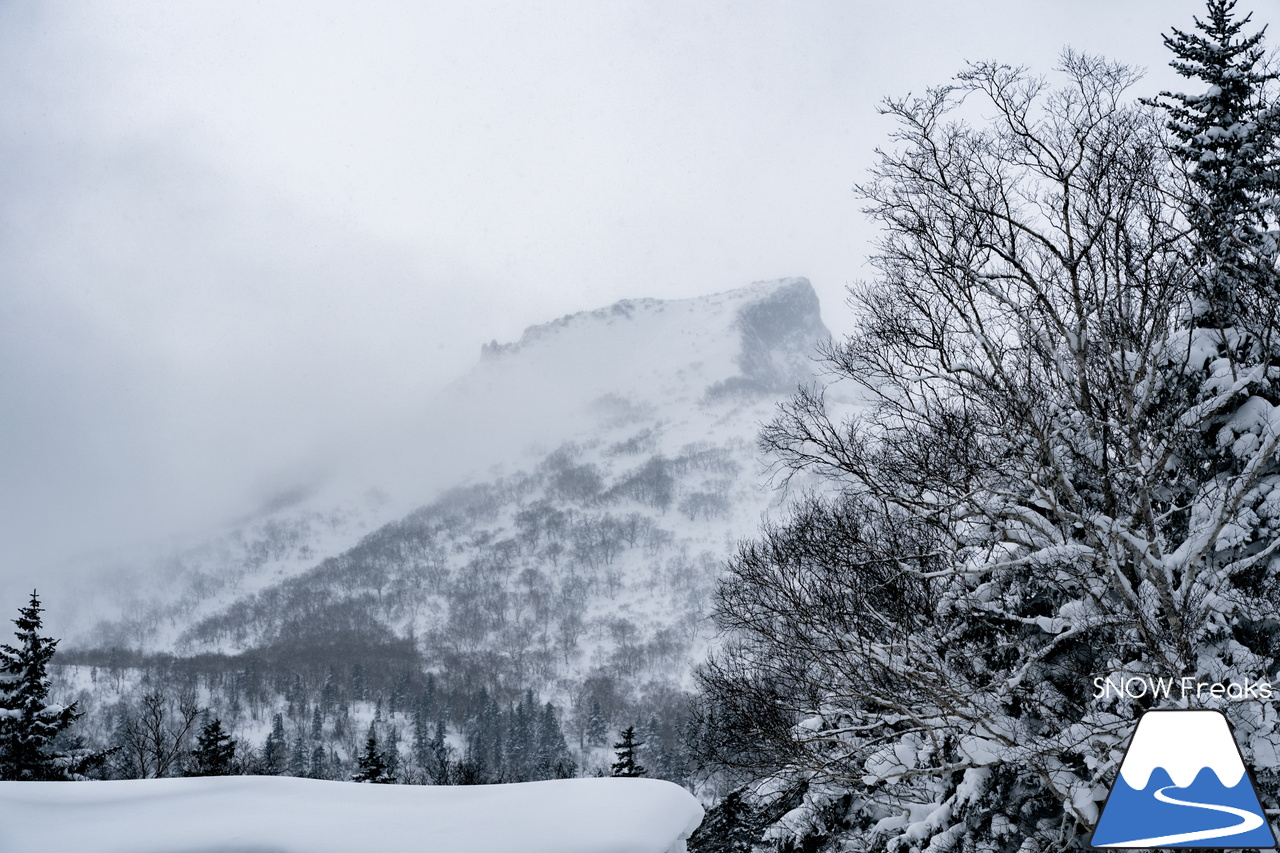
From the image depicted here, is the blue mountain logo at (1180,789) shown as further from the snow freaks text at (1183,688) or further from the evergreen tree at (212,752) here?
the evergreen tree at (212,752)

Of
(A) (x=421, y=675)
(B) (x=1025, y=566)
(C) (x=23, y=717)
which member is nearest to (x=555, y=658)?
(A) (x=421, y=675)

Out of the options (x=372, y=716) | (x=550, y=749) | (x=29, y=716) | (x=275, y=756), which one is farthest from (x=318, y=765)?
(x=29, y=716)

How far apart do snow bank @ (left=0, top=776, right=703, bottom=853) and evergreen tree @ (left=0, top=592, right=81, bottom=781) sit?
20.7 m

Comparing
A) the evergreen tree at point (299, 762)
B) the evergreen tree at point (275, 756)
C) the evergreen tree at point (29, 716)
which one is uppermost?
the evergreen tree at point (29, 716)

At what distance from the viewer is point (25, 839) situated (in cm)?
345

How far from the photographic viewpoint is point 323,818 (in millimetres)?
3885

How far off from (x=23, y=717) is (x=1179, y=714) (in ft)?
84.8

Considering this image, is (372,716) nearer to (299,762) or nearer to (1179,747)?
(299,762)

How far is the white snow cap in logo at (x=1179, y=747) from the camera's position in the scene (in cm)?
322

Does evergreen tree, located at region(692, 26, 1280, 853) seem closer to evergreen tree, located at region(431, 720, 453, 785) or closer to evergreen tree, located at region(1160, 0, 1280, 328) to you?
evergreen tree, located at region(1160, 0, 1280, 328)

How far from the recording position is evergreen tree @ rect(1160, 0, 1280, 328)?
700 cm

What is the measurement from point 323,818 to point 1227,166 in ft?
32.1

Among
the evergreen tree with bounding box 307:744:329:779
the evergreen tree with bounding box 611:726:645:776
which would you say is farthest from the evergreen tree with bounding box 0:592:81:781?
the evergreen tree with bounding box 307:744:329:779

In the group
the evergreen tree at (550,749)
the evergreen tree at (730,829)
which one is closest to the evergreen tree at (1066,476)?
the evergreen tree at (730,829)
